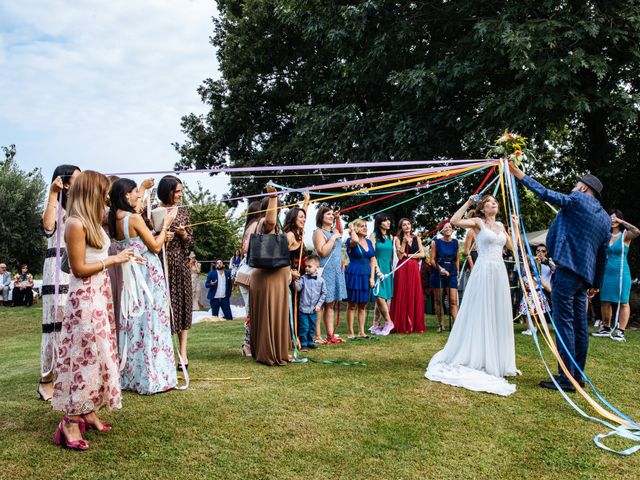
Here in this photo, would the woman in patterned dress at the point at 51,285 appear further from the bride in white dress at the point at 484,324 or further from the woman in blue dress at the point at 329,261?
the woman in blue dress at the point at 329,261

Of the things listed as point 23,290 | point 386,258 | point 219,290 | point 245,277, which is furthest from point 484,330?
point 23,290

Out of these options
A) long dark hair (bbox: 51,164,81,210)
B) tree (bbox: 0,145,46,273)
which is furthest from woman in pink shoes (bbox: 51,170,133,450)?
tree (bbox: 0,145,46,273)

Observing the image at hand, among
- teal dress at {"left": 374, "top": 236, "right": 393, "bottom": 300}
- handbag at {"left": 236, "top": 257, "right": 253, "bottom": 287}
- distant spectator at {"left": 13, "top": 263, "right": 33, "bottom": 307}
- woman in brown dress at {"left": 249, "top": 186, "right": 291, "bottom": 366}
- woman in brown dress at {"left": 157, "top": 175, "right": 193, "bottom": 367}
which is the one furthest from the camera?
distant spectator at {"left": 13, "top": 263, "right": 33, "bottom": 307}

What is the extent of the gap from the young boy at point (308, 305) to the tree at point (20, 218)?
843 inches

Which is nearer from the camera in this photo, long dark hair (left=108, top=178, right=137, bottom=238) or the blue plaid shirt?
long dark hair (left=108, top=178, right=137, bottom=238)

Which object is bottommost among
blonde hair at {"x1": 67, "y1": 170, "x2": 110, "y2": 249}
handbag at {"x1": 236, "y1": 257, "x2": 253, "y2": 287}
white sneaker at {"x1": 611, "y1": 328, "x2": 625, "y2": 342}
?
white sneaker at {"x1": 611, "y1": 328, "x2": 625, "y2": 342}

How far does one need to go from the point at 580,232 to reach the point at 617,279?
4771 millimetres

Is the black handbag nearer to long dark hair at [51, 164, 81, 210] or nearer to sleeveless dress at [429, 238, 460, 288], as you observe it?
long dark hair at [51, 164, 81, 210]

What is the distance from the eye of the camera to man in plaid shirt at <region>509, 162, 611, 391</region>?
5.46 m

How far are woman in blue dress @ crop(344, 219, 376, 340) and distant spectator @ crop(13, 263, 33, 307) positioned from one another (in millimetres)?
14648

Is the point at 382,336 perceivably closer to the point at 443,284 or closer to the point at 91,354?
the point at 443,284

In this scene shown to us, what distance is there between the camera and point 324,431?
4.11 meters

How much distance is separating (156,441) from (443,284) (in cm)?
816

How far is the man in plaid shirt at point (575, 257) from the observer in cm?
546
